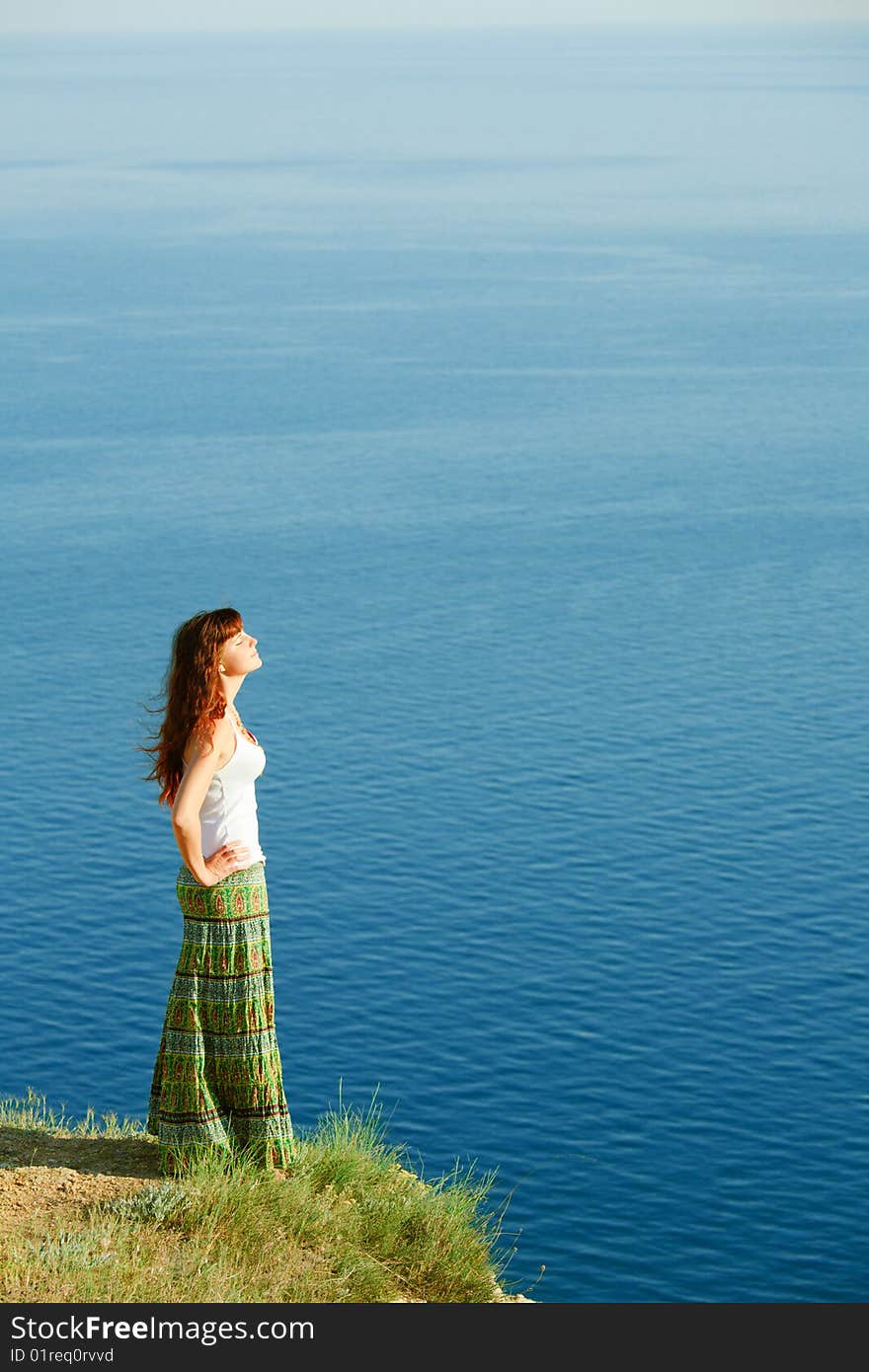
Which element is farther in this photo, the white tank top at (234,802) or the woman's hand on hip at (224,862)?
the woman's hand on hip at (224,862)

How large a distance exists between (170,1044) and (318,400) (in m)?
132

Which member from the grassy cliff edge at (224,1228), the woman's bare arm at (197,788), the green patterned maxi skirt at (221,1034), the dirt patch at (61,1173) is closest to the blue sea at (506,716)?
the dirt patch at (61,1173)

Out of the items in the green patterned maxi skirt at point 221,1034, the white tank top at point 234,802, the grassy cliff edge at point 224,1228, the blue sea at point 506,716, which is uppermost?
the blue sea at point 506,716

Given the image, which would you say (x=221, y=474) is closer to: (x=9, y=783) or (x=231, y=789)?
(x=9, y=783)

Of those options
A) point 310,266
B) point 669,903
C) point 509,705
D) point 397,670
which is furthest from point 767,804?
point 310,266

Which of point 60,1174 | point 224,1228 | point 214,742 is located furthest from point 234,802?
point 60,1174

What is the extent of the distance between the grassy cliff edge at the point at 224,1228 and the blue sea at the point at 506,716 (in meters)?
4.45

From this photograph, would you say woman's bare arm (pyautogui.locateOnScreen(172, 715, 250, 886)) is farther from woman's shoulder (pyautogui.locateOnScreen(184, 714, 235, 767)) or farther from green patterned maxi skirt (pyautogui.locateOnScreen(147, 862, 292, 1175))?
green patterned maxi skirt (pyautogui.locateOnScreen(147, 862, 292, 1175))

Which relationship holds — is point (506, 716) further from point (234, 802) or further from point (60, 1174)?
point (234, 802)

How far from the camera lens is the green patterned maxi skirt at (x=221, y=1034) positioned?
943 cm

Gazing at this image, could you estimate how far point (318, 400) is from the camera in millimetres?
139000

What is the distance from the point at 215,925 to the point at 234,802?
0.70m

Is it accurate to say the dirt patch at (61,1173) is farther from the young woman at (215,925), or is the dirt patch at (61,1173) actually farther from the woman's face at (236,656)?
the woman's face at (236,656)

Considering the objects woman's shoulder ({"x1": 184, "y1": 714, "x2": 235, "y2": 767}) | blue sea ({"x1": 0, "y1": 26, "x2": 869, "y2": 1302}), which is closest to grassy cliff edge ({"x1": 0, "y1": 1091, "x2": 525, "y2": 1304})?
woman's shoulder ({"x1": 184, "y1": 714, "x2": 235, "y2": 767})
